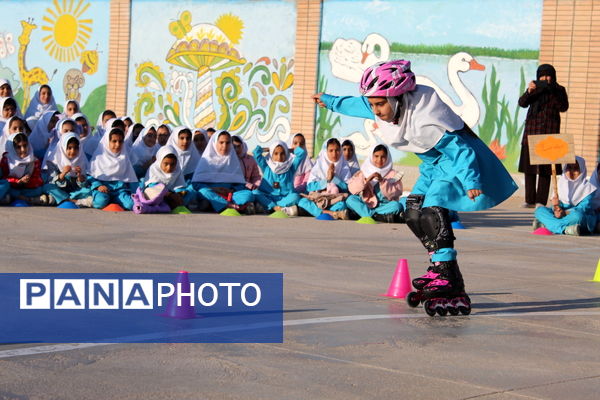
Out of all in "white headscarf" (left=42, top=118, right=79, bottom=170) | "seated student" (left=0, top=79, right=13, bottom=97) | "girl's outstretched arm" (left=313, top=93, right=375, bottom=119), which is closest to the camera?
"girl's outstretched arm" (left=313, top=93, right=375, bottom=119)

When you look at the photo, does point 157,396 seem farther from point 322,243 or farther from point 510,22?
point 510,22

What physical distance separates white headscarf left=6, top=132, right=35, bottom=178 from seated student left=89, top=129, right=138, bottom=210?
0.92m

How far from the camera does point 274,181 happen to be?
1798 cm

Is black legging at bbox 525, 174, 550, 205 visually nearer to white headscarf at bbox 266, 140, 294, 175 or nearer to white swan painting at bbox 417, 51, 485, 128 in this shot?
white headscarf at bbox 266, 140, 294, 175

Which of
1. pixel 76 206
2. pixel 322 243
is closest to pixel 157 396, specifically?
pixel 322 243

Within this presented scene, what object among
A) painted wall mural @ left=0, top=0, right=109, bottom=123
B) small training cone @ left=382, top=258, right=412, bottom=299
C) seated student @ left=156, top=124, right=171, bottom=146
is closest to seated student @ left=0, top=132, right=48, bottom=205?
seated student @ left=156, top=124, right=171, bottom=146

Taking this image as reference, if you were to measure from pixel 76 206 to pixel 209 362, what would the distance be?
1096 cm

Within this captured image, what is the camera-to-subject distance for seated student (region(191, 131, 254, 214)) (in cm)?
1719

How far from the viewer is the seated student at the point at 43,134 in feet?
60.8

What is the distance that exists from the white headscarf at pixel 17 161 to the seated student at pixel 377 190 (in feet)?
14.9

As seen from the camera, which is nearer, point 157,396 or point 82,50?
point 157,396

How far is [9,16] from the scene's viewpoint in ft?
103

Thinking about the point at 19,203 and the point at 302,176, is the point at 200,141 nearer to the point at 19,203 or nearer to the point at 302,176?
the point at 302,176

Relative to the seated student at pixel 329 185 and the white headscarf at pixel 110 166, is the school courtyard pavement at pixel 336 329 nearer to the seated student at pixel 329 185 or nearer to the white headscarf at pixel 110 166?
the seated student at pixel 329 185
